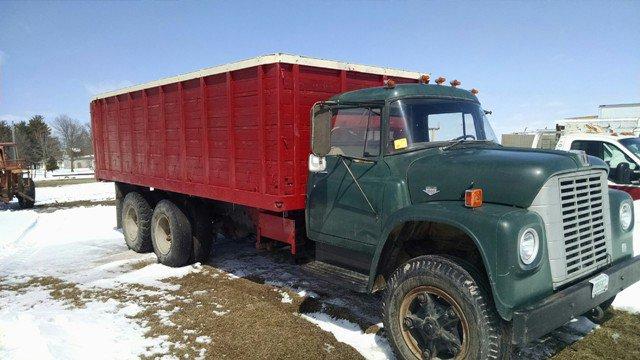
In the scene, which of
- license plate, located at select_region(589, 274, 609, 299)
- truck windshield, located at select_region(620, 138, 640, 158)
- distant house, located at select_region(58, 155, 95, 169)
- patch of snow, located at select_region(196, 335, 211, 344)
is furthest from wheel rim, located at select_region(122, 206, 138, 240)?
distant house, located at select_region(58, 155, 95, 169)

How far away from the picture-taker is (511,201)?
3.24 meters

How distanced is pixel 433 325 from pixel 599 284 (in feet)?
4.24

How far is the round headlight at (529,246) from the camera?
3.00 meters

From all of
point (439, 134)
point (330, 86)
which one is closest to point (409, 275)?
point (439, 134)

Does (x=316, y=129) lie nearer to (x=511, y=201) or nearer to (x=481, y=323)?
(x=511, y=201)

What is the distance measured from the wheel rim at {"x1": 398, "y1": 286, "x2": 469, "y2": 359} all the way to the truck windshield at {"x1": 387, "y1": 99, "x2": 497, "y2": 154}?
132 cm

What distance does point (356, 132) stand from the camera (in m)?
4.32

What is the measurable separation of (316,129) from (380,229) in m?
1.13

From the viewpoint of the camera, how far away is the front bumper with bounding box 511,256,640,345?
9.48 feet

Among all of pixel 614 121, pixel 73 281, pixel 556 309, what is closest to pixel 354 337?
pixel 556 309

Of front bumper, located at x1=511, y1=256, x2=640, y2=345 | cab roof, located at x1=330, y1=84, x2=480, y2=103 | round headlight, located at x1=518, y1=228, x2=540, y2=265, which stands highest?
cab roof, located at x1=330, y1=84, x2=480, y2=103

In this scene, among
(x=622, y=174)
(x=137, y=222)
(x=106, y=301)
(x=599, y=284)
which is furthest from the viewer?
(x=622, y=174)

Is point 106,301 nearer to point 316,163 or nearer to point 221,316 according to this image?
point 221,316

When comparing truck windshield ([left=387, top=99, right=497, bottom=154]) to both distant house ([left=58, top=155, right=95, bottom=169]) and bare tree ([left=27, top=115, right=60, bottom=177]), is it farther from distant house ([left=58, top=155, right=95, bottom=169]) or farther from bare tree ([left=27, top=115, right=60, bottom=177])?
distant house ([left=58, top=155, right=95, bottom=169])
